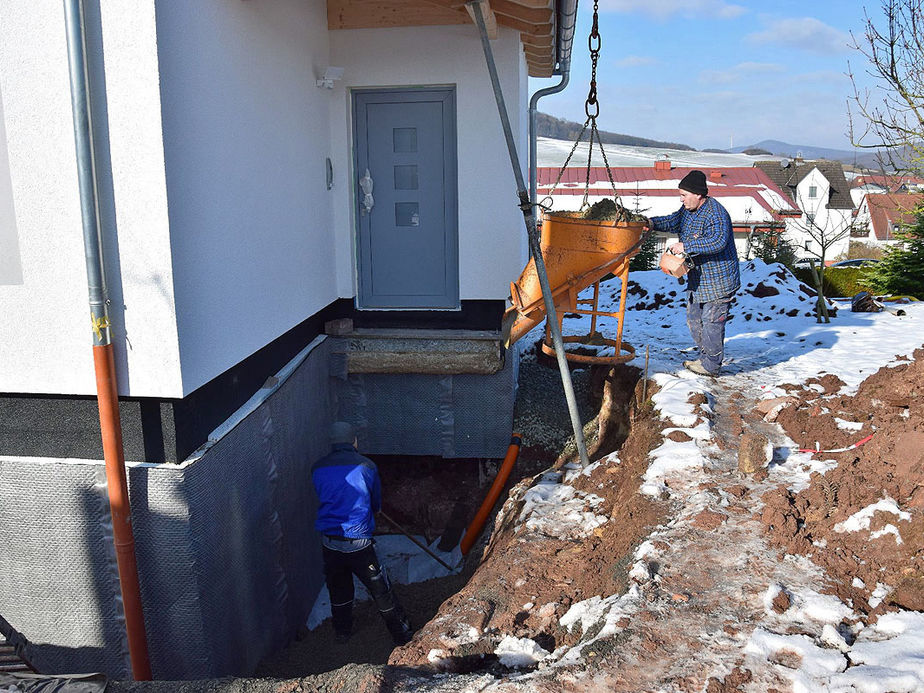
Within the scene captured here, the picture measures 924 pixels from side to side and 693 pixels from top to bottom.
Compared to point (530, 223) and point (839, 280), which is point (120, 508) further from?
point (839, 280)

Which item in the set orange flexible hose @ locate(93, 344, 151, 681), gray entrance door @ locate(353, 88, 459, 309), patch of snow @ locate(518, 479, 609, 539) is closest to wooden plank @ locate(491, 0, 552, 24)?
gray entrance door @ locate(353, 88, 459, 309)

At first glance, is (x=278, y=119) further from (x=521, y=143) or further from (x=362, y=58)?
(x=521, y=143)

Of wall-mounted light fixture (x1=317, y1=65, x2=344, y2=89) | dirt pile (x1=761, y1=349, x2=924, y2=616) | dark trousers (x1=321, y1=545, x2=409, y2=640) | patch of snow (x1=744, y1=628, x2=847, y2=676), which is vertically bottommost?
dark trousers (x1=321, y1=545, x2=409, y2=640)

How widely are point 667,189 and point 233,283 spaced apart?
2943 cm

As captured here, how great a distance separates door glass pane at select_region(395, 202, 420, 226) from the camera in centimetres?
732

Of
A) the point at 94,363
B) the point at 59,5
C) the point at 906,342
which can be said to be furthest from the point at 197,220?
the point at 906,342

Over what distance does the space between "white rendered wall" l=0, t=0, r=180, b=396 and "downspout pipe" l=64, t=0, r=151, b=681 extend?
112 mm

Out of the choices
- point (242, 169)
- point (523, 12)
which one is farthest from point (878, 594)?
point (523, 12)

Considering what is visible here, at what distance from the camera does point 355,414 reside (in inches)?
→ 298

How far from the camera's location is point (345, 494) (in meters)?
5.66

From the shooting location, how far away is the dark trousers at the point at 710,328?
6559 millimetres

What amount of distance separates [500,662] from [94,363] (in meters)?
2.71

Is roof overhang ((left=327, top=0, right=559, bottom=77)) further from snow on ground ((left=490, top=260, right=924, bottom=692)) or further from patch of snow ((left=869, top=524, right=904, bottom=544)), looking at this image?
patch of snow ((left=869, top=524, right=904, bottom=544))

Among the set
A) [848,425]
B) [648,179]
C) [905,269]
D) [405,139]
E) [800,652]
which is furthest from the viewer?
[648,179]
